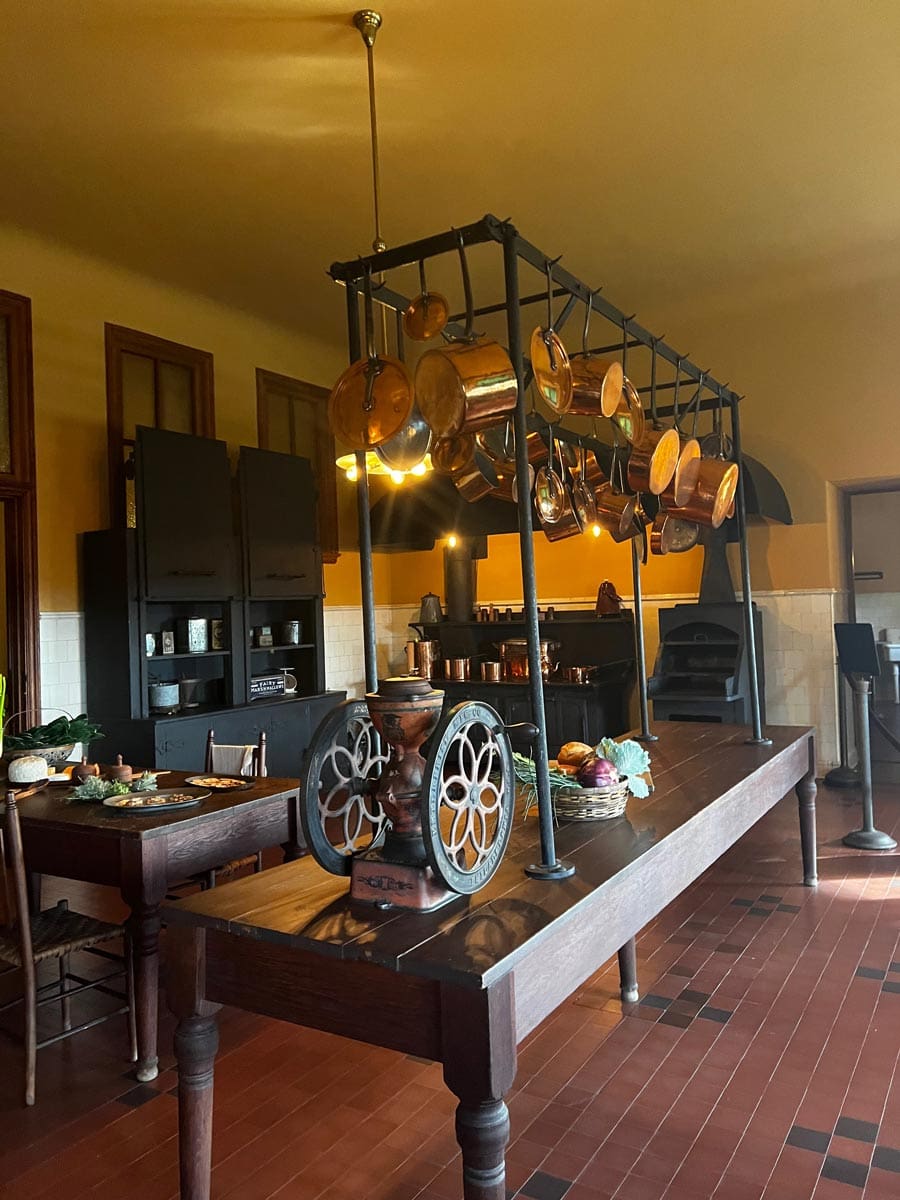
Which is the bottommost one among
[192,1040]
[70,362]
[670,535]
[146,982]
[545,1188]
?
[545,1188]

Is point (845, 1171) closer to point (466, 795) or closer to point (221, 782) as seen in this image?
point (466, 795)

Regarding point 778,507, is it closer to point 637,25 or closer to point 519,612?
point 519,612

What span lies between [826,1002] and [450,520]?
4312 mm

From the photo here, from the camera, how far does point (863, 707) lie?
4.85m

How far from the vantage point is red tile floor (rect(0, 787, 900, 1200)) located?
2.21m

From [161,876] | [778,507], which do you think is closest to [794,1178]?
[161,876]

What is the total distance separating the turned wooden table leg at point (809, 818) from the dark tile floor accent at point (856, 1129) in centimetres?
183

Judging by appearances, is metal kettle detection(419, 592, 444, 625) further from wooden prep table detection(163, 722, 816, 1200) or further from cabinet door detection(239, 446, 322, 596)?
wooden prep table detection(163, 722, 816, 1200)

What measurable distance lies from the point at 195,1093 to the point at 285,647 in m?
4.51

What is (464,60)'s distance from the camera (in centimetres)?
375

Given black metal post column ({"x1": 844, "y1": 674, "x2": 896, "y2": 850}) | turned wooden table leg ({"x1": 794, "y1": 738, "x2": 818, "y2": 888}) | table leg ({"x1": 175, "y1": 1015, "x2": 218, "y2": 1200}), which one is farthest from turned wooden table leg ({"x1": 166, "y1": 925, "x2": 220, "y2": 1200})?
black metal post column ({"x1": 844, "y1": 674, "x2": 896, "y2": 850})

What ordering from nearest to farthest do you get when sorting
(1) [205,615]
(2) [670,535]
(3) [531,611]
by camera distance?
1. (3) [531,611]
2. (2) [670,535]
3. (1) [205,615]

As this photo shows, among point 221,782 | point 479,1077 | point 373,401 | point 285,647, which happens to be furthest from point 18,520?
point 479,1077

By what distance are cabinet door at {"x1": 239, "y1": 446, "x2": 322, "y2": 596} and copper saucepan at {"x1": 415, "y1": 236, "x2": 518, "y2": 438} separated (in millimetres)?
3781
